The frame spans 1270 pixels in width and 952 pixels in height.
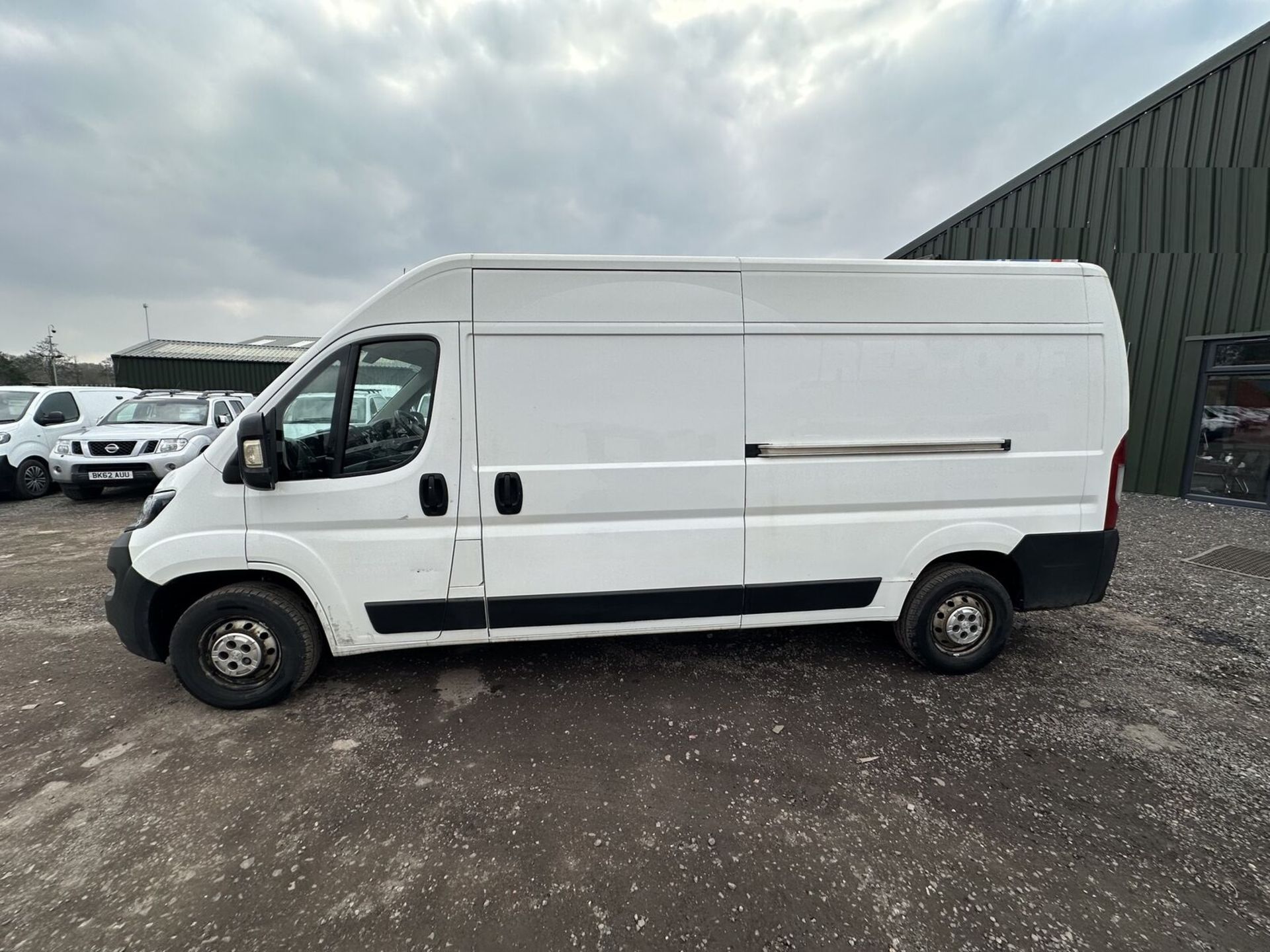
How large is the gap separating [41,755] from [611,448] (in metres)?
3.14

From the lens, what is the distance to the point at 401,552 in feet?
9.38

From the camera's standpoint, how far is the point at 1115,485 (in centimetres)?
323

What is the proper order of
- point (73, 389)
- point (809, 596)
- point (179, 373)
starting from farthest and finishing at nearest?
point (179, 373), point (73, 389), point (809, 596)

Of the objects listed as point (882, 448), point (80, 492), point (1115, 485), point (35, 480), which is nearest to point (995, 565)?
point (1115, 485)

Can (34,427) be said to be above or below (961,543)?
above

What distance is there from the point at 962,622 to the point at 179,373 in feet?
83.0

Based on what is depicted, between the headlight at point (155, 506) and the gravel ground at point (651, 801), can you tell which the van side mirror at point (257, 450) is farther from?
the gravel ground at point (651, 801)

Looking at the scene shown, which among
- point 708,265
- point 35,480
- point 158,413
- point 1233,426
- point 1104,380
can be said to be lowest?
point 35,480

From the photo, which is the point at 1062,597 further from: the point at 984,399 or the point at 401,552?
the point at 401,552

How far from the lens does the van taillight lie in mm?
3188

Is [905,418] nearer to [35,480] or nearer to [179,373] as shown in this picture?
[35,480]

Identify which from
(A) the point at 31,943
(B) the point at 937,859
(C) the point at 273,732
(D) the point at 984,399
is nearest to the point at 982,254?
(D) the point at 984,399

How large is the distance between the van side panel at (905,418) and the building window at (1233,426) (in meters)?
7.03

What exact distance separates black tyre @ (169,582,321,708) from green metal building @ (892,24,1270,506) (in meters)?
11.1
